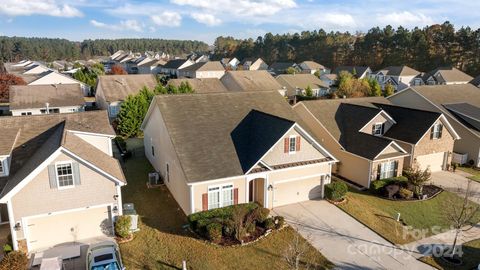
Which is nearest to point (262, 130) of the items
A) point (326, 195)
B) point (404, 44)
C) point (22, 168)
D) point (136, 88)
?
point (326, 195)

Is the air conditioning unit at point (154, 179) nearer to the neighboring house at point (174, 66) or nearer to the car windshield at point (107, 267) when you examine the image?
the car windshield at point (107, 267)

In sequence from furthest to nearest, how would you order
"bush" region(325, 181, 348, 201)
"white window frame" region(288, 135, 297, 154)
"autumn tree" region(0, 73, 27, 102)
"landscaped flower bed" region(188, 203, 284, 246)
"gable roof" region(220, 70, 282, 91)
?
"autumn tree" region(0, 73, 27, 102) → "gable roof" region(220, 70, 282, 91) → "bush" region(325, 181, 348, 201) → "white window frame" region(288, 135, 297, 154) → "landscaped flower bed" region(188, 203, 284, 246)

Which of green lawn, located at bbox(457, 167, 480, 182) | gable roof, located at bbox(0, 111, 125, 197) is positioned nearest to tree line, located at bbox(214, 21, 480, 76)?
green lawn, located at bbox(457, 167, 480, 182)

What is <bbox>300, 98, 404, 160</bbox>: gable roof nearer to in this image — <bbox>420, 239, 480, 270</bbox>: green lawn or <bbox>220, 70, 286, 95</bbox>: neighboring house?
<bbox>420, 239, 480, 270</bbox>: green lawn

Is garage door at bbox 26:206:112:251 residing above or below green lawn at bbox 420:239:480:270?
above

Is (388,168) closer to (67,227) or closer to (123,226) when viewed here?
(123,226)

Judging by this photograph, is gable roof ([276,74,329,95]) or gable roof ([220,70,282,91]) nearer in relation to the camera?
gable roof ([220,70,282,91])

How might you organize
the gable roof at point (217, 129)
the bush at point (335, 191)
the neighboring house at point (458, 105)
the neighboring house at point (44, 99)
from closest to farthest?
the gable roof at point (217, 129) < the bush at point (335, 191) < the neighboring house at point (458, 105) < the neighboring house at point (44, 99)

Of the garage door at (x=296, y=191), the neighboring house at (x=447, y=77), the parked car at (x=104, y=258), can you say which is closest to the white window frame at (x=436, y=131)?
the garage door at (x=296, y=191)
